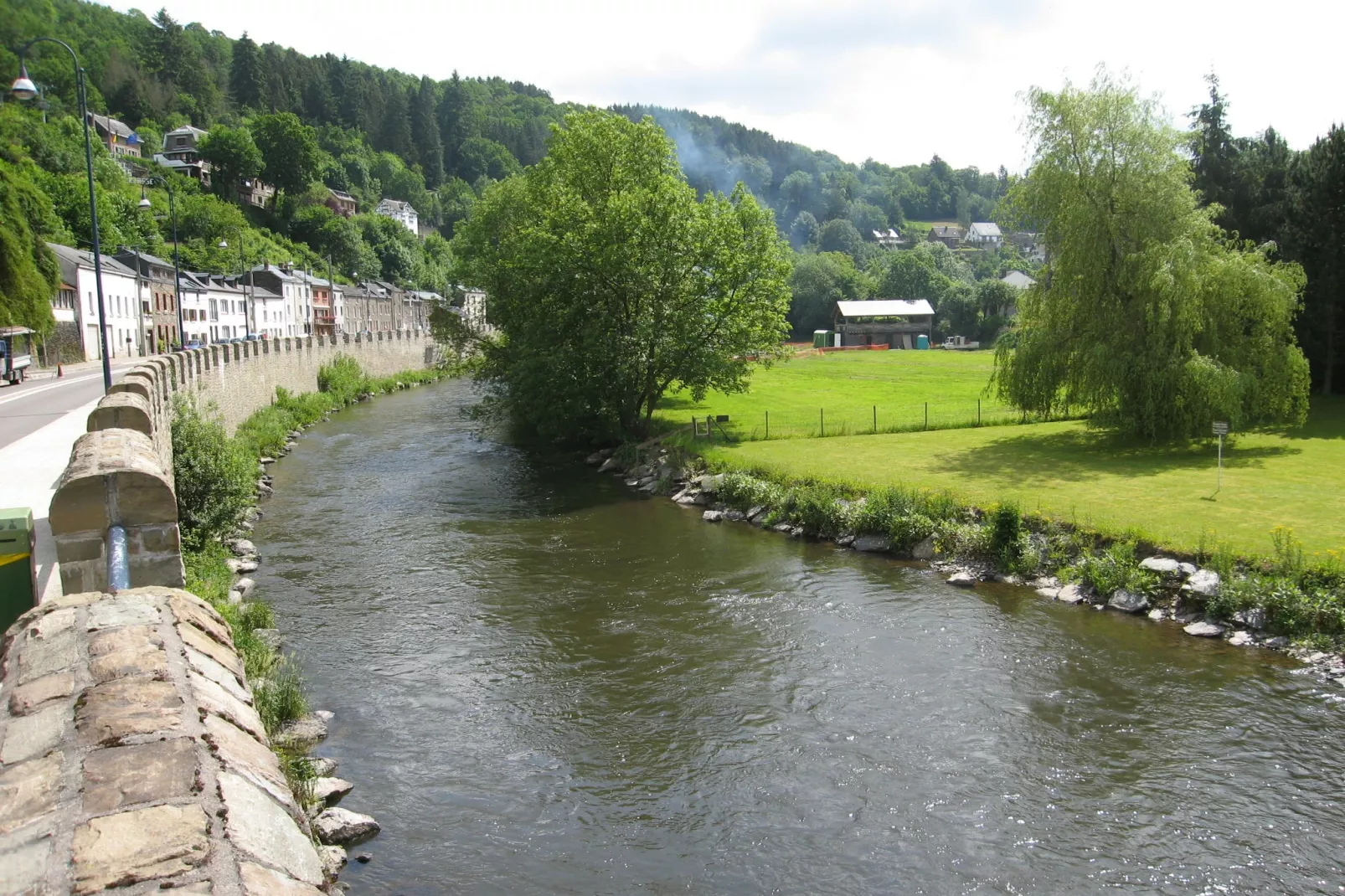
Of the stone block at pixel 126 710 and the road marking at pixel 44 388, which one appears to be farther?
the road marking at pixel 44 388

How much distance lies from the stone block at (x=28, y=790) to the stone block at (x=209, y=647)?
184 centimetres

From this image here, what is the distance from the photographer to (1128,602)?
63.6 feet

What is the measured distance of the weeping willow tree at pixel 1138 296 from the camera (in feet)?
95.3

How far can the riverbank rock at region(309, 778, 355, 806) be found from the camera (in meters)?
11.9

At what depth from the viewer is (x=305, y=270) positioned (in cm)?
11538

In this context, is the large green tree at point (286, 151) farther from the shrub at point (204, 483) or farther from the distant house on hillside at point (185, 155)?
the shrub at point (204, 483)

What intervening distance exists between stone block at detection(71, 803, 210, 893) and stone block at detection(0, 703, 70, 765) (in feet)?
3.11

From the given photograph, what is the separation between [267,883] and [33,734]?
1.93 m

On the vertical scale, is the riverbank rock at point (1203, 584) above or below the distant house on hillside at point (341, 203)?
below

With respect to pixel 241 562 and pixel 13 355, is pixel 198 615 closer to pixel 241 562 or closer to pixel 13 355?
pixel 241 562

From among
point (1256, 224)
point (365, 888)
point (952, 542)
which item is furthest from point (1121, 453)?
point (365, 888)

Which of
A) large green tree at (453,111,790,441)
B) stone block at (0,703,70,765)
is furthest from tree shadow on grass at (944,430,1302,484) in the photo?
stone block at (0,703,70,765)

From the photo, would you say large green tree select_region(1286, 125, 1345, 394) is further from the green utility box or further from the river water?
the green utility box

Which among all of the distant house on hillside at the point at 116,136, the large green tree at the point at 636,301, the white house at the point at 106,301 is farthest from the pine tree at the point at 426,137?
the large green tree at the point at 636,301
